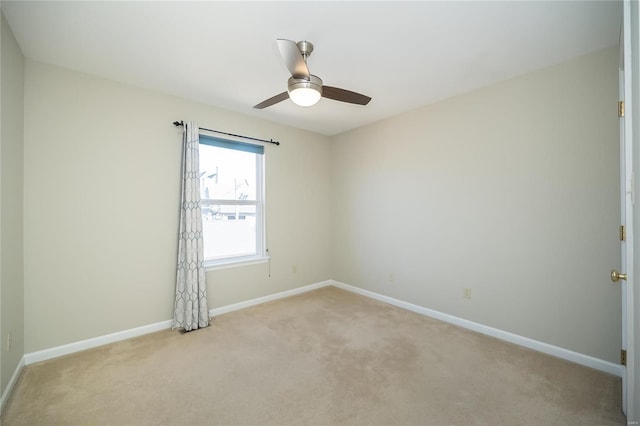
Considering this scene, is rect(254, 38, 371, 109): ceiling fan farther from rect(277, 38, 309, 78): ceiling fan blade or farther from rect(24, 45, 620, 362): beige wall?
rect(24, 45, 620, 362): beige wall

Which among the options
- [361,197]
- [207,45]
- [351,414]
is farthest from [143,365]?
[361,197]

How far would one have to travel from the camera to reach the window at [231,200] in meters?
3.49

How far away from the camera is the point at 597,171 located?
2258 millimetres

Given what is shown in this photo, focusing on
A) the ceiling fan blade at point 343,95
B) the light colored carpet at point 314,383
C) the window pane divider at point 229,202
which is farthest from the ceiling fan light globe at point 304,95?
the light colored carpet at point 314,383

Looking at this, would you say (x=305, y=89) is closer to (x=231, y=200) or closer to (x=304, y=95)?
(x=304, y=95)

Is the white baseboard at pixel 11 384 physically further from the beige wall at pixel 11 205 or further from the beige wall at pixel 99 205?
the beige wall at pixel 99 205

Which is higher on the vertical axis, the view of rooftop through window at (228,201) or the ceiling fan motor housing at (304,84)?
the ceiling fan motor housing at (304,84)

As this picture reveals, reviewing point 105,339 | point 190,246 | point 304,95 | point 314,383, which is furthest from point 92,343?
point 304,95

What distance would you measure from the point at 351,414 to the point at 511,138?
9.05ft

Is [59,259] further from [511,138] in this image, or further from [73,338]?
[511,138]

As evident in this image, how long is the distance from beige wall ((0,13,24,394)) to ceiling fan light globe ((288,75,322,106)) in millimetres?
1905

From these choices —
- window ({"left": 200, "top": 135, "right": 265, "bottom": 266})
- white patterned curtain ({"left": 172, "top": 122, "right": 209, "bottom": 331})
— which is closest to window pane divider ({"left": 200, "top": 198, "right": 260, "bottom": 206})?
window ({"left": 200, "top": 135, "right": 265, "bottom": 266})

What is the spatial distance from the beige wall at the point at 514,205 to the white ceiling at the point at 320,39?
337 millimetres

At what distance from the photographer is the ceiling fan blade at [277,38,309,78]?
165cm
